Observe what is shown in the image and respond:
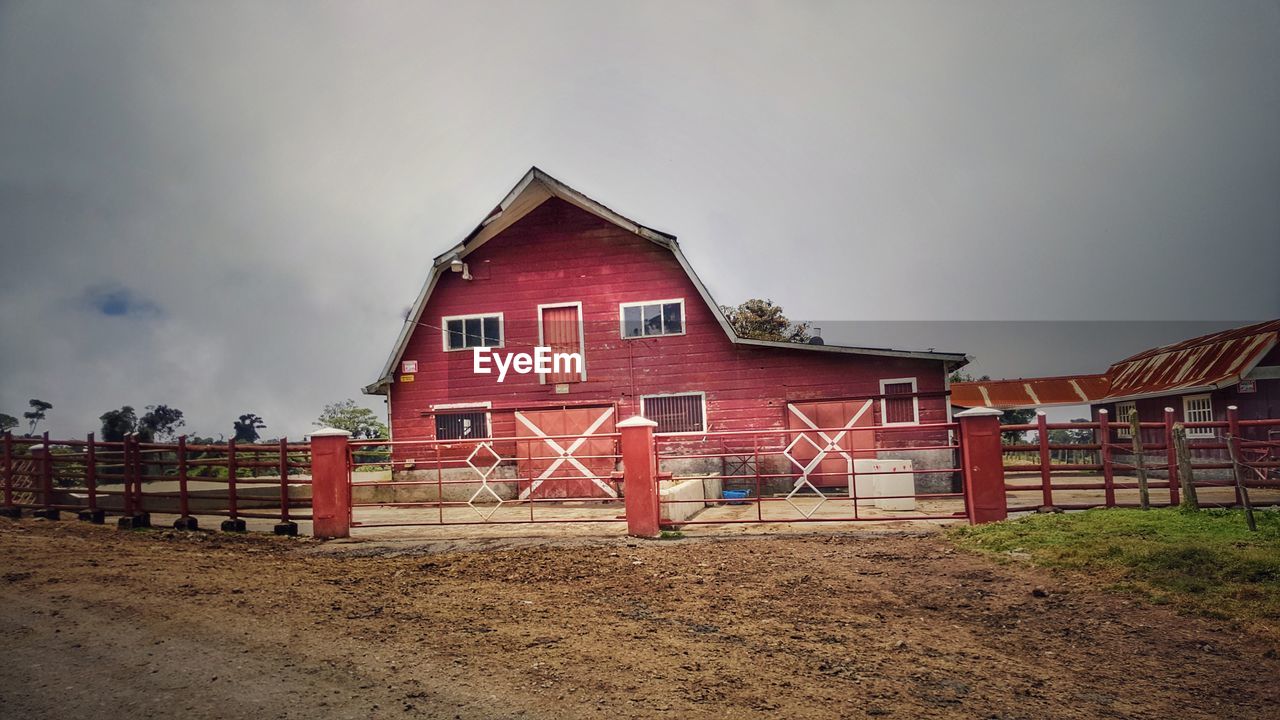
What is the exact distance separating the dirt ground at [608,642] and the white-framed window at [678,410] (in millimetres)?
9555

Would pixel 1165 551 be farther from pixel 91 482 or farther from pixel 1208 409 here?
pixel 1208 409

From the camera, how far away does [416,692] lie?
156 inches

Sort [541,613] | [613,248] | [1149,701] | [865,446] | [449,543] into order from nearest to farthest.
A: [1149,701] → [541,613] → [449,543] → [865,446] → [613,248]

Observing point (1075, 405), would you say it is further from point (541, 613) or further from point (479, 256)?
point (541, 613)

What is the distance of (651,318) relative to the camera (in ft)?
57.6

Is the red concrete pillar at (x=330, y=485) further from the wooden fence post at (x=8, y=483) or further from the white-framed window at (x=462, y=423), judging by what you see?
the white-framed window at (x=462, y=423)

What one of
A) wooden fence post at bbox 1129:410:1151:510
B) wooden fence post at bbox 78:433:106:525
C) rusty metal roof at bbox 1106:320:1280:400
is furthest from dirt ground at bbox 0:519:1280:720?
rusty metal roof at bbox 1106:320:1280:400

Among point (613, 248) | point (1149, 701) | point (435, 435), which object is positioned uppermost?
point (613, 248)

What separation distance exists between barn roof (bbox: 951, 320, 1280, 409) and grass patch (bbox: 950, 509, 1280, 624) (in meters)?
11.7

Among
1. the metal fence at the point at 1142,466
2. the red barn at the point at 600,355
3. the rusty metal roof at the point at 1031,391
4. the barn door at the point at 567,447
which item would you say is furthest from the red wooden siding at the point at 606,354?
the rusty metal roof at the point at 1031,391

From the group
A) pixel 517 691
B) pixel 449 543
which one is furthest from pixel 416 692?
pixel 449 543

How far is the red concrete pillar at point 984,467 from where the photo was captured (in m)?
9.21

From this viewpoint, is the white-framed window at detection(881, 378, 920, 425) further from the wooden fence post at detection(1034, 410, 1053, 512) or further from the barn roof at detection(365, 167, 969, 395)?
the wooden fence post at detection(1034, 410, 1053, 512)

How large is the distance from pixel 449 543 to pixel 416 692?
18.9 ft
